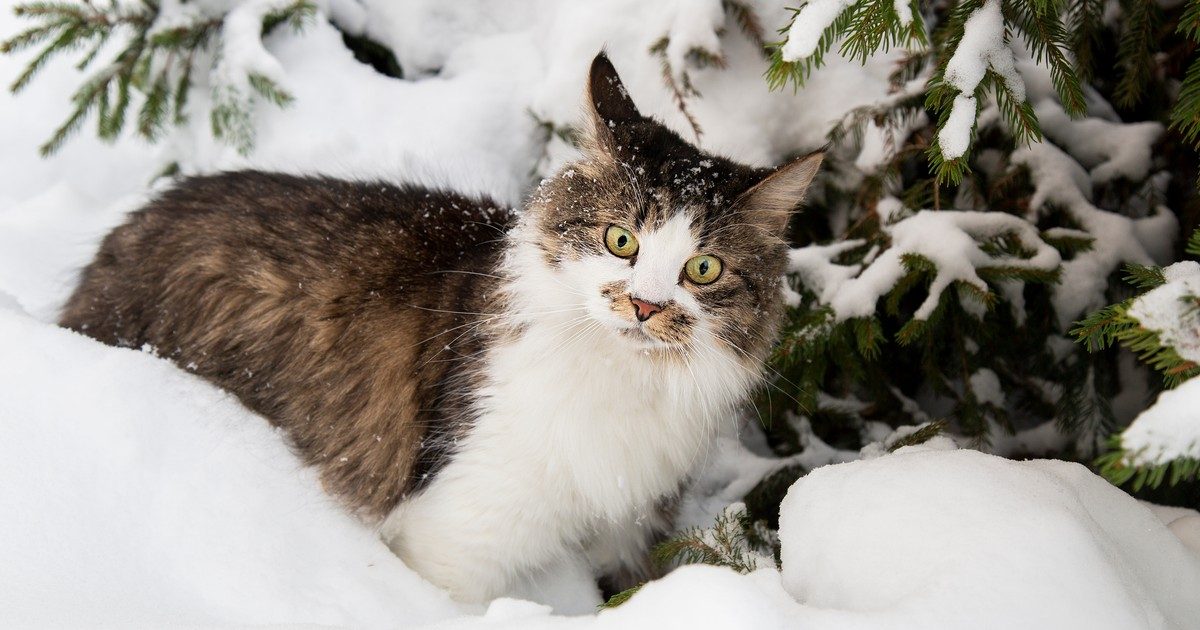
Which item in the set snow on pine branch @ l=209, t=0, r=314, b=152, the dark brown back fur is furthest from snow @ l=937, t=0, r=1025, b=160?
snow on pine branch @ l=209, t=0, r=314, b=152

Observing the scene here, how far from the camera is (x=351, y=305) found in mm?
2516

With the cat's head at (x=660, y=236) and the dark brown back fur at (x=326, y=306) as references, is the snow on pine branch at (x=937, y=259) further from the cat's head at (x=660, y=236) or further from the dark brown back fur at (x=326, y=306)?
the dark brown back fur at (x=326, y=306)

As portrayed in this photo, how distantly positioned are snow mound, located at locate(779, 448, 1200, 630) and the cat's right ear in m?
1.03

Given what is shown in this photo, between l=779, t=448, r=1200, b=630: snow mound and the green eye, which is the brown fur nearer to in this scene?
the green eye

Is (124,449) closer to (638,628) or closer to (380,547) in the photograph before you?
(380,547)

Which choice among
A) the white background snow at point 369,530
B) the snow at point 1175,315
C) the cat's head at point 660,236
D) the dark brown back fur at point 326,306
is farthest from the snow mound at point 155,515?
the snow at point 1175,315

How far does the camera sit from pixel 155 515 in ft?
6.32

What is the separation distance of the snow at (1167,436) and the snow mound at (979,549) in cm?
29

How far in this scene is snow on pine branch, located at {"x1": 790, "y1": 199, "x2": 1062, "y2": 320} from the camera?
248 centimetres

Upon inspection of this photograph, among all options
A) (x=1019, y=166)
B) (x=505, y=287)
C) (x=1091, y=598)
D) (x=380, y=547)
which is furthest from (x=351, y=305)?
(x=1019, y=166)

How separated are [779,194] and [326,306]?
1393mm

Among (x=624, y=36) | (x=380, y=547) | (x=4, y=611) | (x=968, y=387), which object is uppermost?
(x=624, y=36)

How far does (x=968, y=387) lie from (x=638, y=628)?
203cm

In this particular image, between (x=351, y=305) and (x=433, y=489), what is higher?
(x=351, y=305)
